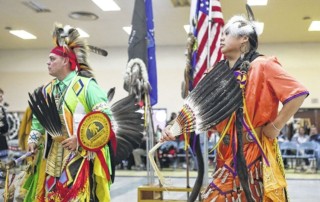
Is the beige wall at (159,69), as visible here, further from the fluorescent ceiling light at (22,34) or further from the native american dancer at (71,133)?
the native american dancer at (71,133)

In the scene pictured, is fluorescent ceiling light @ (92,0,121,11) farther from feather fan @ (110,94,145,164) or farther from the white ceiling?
feather fan @ (110,94,145,164)

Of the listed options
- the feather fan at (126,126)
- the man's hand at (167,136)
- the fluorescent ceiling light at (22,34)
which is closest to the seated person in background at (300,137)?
the fluorescent ceiling light at (22,34)

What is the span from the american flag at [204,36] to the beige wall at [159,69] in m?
8.62

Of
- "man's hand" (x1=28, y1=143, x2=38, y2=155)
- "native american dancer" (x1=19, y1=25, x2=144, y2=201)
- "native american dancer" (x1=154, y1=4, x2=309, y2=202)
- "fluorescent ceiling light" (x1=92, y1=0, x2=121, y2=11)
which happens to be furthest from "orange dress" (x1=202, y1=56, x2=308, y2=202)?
"fluorescent ceiling light" (x1=92, y1=0, x2=121, y2=11)

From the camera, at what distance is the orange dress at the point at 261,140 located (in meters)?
1.84

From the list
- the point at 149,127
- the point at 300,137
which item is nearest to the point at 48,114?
the point at 149,127

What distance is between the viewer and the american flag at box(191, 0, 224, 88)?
4.11 m

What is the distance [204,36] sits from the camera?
162 inches

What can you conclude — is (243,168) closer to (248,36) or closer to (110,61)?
(248,36)

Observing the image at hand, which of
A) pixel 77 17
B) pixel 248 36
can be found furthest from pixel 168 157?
pixel 248 36

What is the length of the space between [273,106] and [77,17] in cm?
883

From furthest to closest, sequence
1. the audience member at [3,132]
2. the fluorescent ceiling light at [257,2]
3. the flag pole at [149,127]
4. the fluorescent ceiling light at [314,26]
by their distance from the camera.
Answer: the fluorescent ceiling light at [314,26] → the fluorescent ceiling light at [257,2] → the flag pole at [149,127] → the audience member at [3,132]

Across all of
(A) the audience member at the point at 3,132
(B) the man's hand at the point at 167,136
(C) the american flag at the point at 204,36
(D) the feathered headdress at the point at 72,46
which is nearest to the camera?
(B) the man's hand at the point at 167,136

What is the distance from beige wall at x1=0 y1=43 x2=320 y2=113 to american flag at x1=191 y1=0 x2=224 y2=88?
8.62 metres
